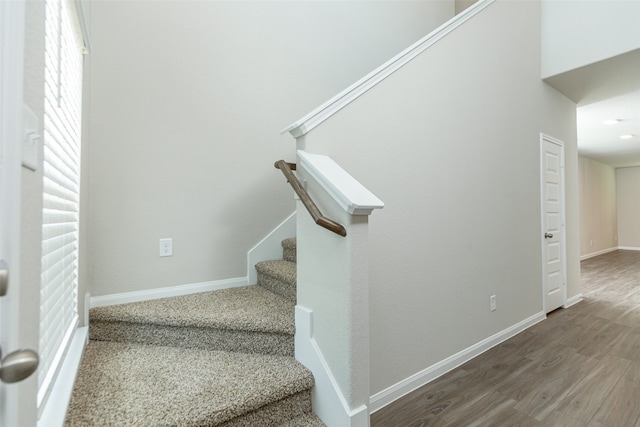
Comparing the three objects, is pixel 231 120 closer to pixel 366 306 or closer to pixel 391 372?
pixel 366 306

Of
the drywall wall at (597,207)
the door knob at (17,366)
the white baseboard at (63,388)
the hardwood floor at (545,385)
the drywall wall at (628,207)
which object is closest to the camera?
the door knob at (17,366)

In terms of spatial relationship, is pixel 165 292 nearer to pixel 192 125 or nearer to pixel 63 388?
pixel 63 388

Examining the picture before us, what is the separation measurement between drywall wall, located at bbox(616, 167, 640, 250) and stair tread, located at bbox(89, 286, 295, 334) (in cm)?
1144

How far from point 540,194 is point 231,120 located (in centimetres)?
311

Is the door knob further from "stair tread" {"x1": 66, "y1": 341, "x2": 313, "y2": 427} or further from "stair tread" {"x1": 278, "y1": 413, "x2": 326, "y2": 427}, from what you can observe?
"stair tread" {"x1": 278, "y1": 413, "x2": 326, "y2": 427}

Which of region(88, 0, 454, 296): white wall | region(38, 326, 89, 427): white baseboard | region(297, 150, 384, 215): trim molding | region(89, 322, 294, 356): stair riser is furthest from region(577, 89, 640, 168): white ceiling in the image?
region(38, 326, 89, 427): white baseboard

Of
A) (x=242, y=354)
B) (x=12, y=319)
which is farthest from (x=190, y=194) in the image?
(x=12, y=319)

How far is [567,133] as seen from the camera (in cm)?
362

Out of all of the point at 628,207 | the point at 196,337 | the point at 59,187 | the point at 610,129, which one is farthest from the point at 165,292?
the point at 628,207

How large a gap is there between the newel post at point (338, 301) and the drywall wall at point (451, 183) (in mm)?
316

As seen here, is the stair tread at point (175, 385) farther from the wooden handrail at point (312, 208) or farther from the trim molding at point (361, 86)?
the trim molding at point (361, 86)

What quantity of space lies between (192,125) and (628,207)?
11927 millimetres

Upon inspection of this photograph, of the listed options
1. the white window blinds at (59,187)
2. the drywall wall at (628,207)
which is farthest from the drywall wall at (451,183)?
the drywall wall at (628,207)

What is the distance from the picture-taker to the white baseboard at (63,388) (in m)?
1.00
